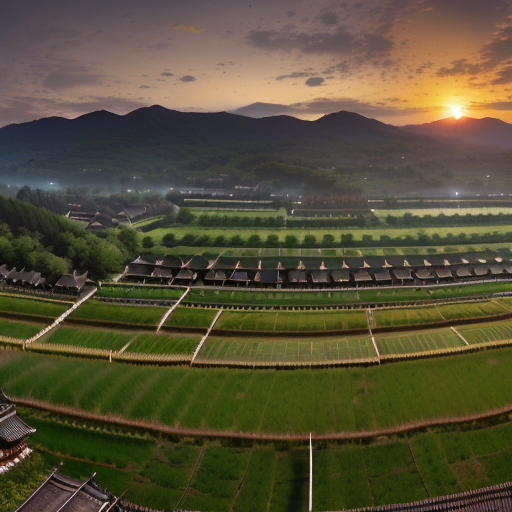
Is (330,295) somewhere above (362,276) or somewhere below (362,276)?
below

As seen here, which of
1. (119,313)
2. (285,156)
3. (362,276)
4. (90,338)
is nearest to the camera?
(90,338)

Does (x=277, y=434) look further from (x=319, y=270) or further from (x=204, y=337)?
(x=319, y=270)

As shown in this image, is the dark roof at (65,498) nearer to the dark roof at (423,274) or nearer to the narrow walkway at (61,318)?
the narrow walkway at (61,318)

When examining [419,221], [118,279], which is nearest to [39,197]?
[118,279]

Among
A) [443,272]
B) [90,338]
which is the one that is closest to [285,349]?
[90,338]

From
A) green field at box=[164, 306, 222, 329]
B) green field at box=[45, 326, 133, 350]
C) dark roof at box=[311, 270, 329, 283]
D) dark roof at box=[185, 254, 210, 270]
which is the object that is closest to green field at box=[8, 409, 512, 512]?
green field at box=[45, 326, 133, 350]

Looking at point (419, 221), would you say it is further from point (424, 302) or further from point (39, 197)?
point (39, 197)

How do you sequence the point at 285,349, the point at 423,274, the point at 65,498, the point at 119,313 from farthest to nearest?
1. the point at 423,274
2. the point at 119,313
3. the point at 285,349
4. the point at 65,498
